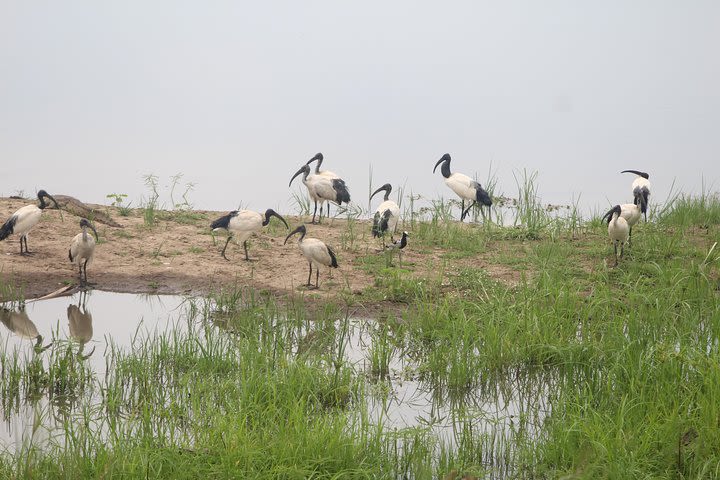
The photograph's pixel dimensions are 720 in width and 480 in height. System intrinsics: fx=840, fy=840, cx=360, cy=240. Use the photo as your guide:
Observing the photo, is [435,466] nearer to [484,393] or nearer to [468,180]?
[484,393]

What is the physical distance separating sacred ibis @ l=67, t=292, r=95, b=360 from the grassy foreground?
3.35 feet

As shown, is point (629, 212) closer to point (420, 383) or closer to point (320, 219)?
point (320, 219)

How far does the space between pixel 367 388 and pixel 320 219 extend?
23.2 feet

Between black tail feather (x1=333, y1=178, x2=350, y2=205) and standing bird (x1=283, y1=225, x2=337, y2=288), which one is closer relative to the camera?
standing bird (x1=283, y1=225, x2=337, y2=288)

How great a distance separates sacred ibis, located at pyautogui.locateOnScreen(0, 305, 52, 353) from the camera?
798 centimetres

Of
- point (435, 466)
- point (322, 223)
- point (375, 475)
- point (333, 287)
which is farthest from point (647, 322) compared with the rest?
point (322, 223)

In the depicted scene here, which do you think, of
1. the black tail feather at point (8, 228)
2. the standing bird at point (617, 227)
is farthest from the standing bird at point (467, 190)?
the black tail feather at point (8, 228)

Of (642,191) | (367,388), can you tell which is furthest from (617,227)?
(367,388)

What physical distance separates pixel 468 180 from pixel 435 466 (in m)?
10.3

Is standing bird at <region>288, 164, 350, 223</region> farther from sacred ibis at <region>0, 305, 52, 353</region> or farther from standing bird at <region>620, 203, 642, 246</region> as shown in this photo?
sacred ibis at <region>0, 305, 52, 353</region>

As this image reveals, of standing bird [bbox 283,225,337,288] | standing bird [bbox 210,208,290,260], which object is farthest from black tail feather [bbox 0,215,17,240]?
standing bird [bbox 283,225,337,288]

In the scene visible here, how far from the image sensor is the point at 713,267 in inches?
385

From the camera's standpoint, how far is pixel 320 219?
13320mm

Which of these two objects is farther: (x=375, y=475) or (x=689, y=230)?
Result: (x=689, y=230)
